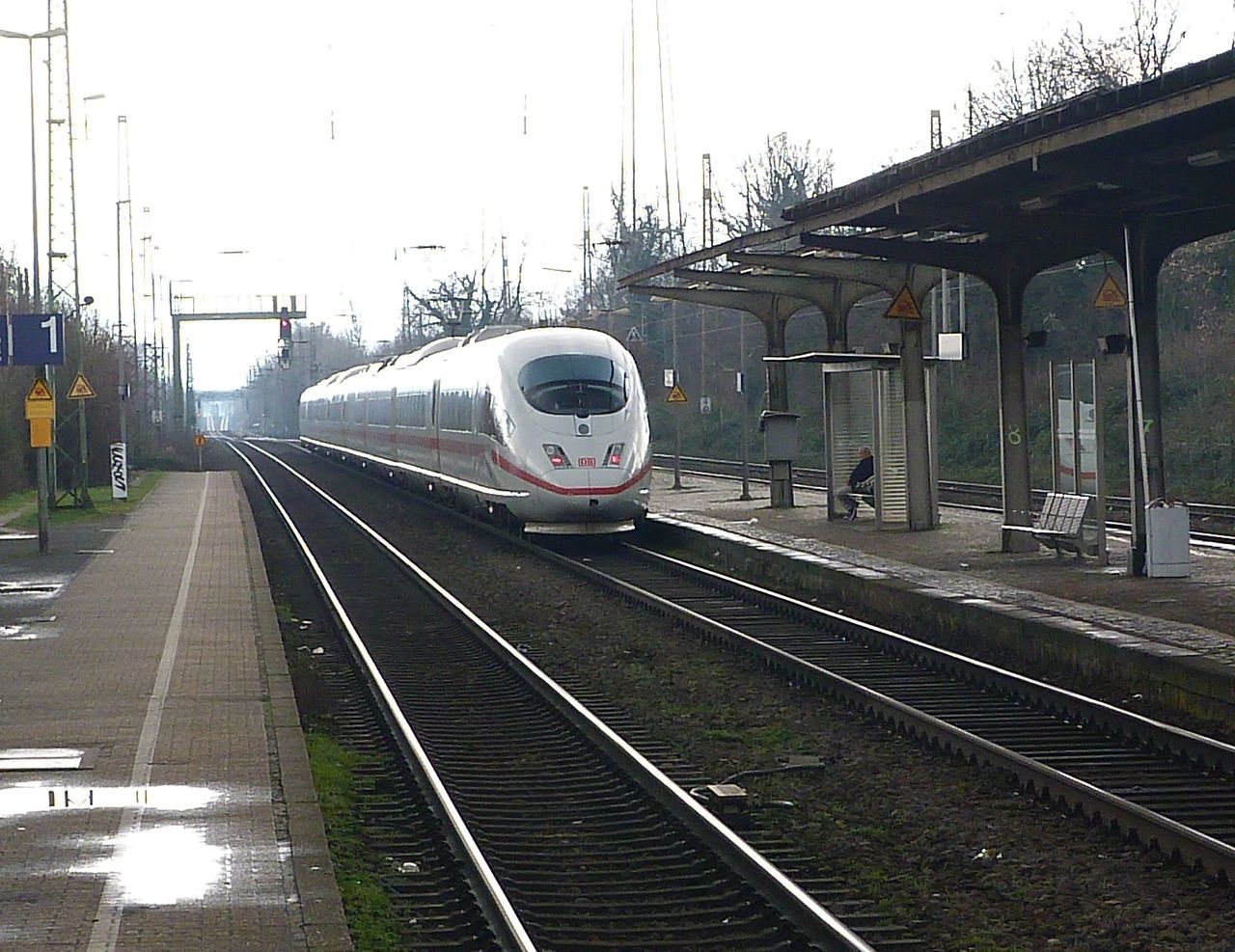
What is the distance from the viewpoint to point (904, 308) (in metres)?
21.5

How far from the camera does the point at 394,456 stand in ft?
134

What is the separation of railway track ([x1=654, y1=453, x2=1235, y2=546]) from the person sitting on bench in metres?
2.24

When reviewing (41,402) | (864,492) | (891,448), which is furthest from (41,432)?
(864,492)

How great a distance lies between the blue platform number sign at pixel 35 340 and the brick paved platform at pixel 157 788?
6.01 m

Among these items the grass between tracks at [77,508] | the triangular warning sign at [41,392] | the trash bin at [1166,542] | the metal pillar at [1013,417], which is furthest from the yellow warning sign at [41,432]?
the trash bin at [1166,542]

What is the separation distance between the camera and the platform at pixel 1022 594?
11.9 metres

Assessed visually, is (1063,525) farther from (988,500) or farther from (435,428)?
(435,428)

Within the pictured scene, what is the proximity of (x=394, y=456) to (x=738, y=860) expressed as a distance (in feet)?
112

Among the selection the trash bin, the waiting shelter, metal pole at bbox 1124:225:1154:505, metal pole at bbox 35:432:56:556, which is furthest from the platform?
metal pole at bbox 35:432:56:556

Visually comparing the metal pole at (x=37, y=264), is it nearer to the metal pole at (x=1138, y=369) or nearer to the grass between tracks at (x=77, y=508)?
the grass between tracks at (x=77, y=508)

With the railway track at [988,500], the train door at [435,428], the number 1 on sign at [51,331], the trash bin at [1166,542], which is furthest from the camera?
the train door at [435,428]

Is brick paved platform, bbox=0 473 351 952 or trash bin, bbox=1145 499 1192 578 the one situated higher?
trash bin, bbox=1145 499 1192 578

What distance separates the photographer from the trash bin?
53.9 ft

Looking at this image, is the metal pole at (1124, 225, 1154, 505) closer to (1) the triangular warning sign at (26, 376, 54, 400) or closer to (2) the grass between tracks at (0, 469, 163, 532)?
(1) the triangular warning sign at (26, 376, 54, 400)
